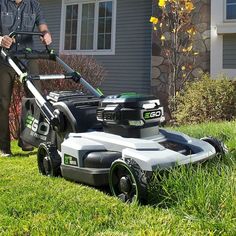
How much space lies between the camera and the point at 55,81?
8.18 m

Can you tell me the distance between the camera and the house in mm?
9789

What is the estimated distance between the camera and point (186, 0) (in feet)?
27.9

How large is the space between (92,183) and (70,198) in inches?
8.0

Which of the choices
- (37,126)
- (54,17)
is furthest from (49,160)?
(54,17)

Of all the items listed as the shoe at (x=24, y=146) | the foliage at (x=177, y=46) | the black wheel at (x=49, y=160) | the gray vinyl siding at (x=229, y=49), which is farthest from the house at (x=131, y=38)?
the black wheel at (x=49, y=160)

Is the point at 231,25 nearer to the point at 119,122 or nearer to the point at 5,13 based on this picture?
the point at 5,13

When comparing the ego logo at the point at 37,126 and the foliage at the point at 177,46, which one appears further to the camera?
the foliage at the point at 177,46

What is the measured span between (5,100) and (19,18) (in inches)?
36.1

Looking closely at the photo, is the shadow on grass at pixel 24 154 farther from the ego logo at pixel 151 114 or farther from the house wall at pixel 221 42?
the house wall at pixel 221 42

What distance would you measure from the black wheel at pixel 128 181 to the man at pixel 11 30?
84.3 inches

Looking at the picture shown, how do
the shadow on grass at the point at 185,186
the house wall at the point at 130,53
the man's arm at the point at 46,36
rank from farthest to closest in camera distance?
the house wall at the point at 130,53 < the man's arm at the point at 46,36 < the shadow on grass at the point at 185,186

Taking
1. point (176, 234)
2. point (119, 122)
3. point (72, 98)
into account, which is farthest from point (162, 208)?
point (72, 98)

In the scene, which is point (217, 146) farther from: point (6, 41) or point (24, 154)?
point (24, 154)

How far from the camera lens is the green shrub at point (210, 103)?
7.46 metres
